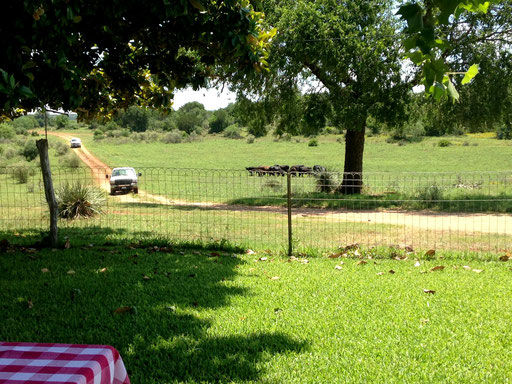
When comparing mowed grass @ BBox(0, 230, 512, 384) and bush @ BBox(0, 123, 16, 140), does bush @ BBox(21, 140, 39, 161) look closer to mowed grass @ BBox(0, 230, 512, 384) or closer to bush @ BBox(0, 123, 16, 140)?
bush @ BBox(0, 123, 16, 140)

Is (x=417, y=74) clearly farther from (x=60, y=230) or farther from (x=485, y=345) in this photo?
(x=485, y=345)

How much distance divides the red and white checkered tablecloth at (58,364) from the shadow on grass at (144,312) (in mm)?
1471

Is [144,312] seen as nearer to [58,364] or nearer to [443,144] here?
[58,364]

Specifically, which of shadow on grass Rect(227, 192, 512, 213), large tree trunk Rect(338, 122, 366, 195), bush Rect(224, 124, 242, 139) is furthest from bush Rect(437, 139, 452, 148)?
shadow on grass Rect(227, 192, 512, 213)

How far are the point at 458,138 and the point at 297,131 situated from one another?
1916 inches

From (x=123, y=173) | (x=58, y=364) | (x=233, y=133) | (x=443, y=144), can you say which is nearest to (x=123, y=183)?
(x=123, y=173)

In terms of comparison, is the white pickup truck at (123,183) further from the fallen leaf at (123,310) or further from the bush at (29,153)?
the bush at (29,153)

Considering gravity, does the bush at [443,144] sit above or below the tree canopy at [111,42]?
below

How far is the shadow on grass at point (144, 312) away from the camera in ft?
14.4

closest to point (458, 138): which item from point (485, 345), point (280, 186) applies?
point (280, 186)

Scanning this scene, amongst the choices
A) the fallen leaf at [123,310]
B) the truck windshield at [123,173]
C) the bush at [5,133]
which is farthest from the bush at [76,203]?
the bush at [5,133]

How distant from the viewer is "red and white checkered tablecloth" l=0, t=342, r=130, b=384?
2340 mm

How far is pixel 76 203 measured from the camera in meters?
15.1

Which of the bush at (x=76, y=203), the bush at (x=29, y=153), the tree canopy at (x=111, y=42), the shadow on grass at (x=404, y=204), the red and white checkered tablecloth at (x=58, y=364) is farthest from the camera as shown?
the bush at (x=29, y=153)
